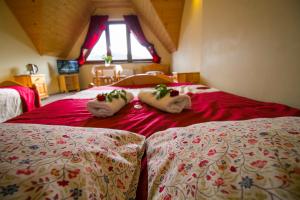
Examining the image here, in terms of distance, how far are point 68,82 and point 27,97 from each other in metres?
2.94

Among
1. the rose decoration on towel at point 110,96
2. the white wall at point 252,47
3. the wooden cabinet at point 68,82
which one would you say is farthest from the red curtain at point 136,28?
the rose decoration on towel at point 110,96

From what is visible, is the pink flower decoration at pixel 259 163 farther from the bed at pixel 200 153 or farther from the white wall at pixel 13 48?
the white wall at pixel 13 48

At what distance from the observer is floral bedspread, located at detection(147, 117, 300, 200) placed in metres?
0.30

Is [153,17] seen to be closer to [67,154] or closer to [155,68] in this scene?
[155,68]

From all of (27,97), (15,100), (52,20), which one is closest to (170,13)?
(52,20)

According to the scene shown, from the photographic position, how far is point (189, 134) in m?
0.51

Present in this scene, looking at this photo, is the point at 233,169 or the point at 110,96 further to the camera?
the point at 110,96

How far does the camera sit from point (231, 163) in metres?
0.36

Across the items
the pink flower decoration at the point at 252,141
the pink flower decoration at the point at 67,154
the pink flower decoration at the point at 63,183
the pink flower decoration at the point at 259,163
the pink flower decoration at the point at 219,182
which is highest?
the pink flower decoration at the point at 252,141

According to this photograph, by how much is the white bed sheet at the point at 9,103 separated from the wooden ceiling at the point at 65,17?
216cm

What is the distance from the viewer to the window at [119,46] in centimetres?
548

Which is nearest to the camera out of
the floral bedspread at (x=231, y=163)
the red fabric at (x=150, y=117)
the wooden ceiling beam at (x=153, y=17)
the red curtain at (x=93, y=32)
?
the floral bedspread at (x=231, y=163)

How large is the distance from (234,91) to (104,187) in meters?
1.95

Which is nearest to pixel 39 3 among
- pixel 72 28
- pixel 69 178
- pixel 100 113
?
pixel 72 28
